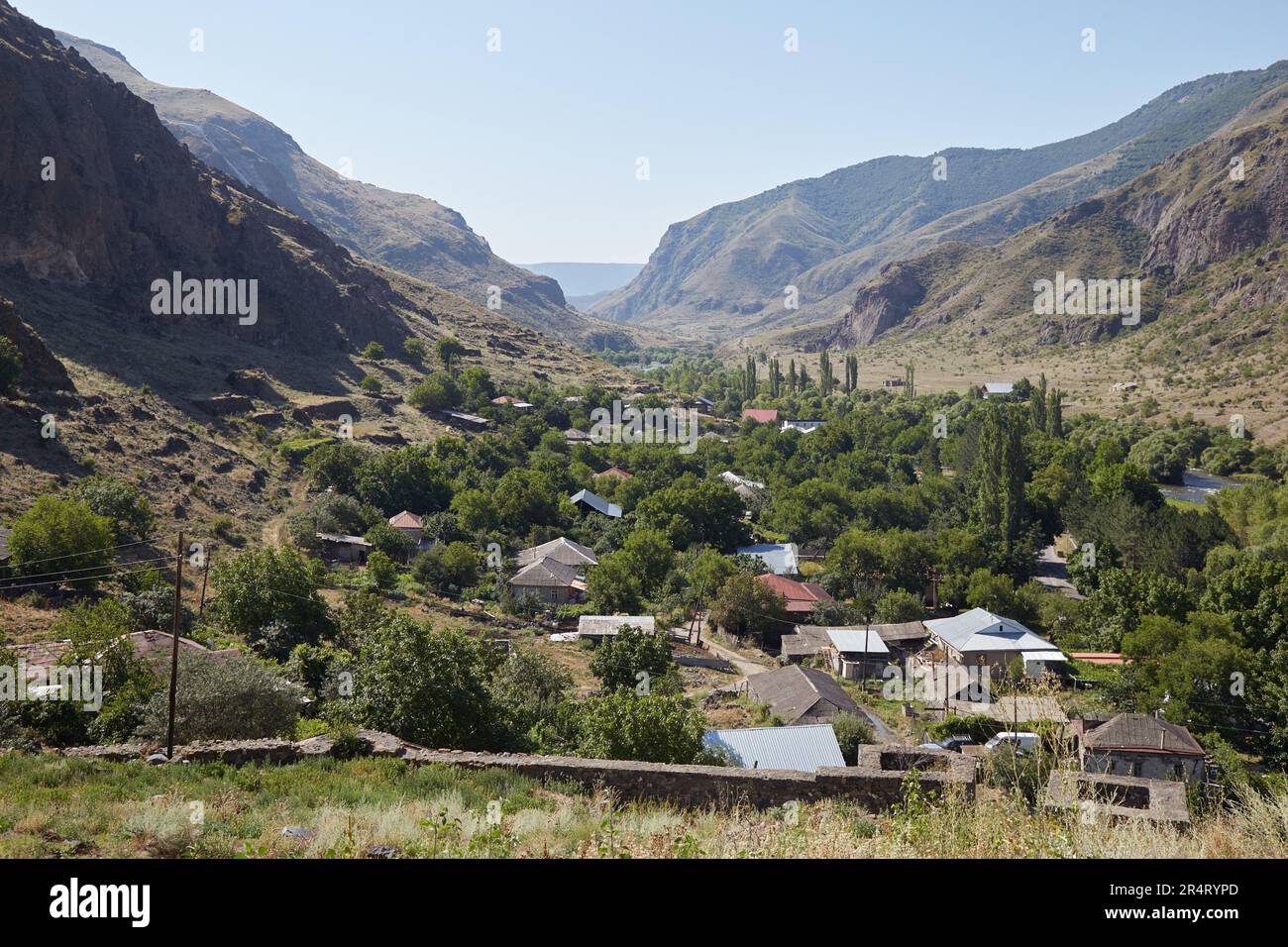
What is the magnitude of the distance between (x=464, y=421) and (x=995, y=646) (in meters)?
48.7

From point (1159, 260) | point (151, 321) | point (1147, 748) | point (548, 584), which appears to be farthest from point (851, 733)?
point (1159, 260)

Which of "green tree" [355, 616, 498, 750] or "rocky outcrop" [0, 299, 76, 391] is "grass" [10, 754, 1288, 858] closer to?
"green tree" [355, 616, 498, 750]

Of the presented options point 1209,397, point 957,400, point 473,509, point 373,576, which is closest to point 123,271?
point 473,509

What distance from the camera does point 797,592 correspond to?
40938 mm

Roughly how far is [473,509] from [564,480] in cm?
1118

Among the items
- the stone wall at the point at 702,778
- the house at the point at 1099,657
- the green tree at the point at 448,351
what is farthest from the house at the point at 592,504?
the stone wall at the point at 702,778

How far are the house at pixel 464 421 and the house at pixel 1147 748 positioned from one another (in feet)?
181

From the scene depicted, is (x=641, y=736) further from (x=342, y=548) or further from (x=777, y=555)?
(x=777, y=555)

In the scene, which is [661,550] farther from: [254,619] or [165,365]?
[165,365]

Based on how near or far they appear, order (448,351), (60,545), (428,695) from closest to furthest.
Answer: (428,695)
(60,545)
(448,351)

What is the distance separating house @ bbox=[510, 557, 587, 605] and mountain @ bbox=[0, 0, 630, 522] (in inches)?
533

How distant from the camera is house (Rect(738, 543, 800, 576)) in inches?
1790

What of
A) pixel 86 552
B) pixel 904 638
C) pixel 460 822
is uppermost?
pixel 86 552
